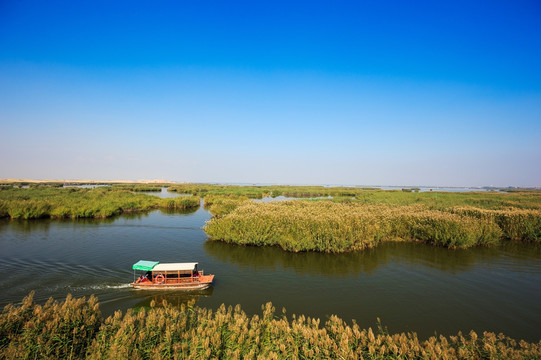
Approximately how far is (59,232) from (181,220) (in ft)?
45.4

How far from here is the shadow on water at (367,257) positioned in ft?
61.9

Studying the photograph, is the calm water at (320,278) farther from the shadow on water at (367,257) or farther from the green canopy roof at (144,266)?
the green canopy roof at (144,266)

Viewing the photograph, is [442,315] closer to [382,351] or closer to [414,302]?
[414,302]

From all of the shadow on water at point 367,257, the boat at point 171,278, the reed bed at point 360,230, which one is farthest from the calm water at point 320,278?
the reed bed at point 360,230

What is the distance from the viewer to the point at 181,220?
37688 mm

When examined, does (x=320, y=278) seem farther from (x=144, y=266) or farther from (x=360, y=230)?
(x=144, y=266)

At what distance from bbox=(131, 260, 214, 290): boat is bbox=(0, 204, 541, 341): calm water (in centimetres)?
46

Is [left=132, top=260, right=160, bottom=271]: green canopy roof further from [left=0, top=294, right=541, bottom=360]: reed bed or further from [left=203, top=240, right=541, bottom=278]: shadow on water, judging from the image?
[left=0, top=294, right=541, bottom=360]: reed bed

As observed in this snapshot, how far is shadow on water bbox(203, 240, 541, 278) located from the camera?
1888 cm

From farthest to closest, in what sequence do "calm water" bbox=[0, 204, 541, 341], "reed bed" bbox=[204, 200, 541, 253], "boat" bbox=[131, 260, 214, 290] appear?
1. "reed bed" bbox=[204, 200, 541, 253]
2. "boat" bbox=[131, 260, 214, 290]
3. "calm water" bbox=[0, 204, 541, 341]

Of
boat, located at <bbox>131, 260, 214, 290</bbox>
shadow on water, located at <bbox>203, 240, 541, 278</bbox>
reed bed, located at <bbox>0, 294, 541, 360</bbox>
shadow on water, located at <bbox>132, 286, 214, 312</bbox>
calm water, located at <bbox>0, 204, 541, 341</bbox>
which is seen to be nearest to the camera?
reed bed, located at <bbox>0, 294, 541, 360</bbox>

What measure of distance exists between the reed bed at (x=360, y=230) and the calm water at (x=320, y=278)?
95 centimetres

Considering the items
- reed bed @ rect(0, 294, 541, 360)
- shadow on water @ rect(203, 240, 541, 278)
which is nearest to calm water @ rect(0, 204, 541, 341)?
shadow on water @ rect(203, 240, 541, 278)

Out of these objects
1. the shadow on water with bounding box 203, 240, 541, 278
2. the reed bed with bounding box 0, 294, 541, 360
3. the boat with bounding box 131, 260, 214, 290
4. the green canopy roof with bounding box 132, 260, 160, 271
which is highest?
the reed bed with bounding box 0, 294, 541, 360
